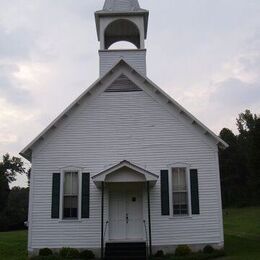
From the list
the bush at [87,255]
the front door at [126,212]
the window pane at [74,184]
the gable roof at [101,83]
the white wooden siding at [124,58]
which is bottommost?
the bush at [87,255]

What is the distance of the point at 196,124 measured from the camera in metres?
19.4

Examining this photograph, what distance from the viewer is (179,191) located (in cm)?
1895

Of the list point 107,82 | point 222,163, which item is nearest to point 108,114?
point 107,82

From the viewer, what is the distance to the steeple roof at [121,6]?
2195 cm

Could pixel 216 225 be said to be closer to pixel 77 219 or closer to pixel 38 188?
pixel 77 219

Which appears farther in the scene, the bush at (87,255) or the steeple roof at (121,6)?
the steeple roof at (121,6)

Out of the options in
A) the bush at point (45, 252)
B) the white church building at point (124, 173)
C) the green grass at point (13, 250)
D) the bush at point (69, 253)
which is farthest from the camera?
the green grass at point (13, 250)

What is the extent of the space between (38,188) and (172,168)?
18.4 ft

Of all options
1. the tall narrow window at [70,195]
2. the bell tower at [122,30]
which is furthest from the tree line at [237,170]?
the tall narrow window at [70,195]

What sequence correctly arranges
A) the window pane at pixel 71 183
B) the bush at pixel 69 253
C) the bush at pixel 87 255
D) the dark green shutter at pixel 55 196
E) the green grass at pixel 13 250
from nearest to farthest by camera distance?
the bush at pixel 87 255
the bush at pixel 69 253
the dark green shutter at pixel 55 196
the window pane at pixel 71 183
the green grass at pixel 13 250

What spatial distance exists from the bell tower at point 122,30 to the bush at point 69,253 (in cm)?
780

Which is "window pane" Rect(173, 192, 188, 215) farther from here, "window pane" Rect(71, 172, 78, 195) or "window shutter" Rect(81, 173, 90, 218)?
"window pane" Rect(71, 172, 78, 195)

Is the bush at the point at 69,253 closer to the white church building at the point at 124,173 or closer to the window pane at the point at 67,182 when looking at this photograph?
the white church building at the point at 124,173

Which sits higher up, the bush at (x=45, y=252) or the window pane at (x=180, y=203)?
the window pane at (x=180, y=203)
